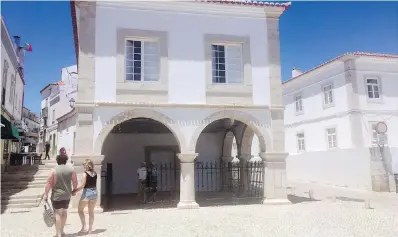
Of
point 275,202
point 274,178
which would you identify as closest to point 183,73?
point 274,178

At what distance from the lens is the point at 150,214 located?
9367 mm

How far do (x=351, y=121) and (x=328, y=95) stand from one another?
279cm

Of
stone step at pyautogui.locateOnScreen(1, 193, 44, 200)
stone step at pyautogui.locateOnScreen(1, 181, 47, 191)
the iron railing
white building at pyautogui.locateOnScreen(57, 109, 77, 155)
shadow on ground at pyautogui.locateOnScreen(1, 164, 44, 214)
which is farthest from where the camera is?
white building at pyautogui.locateOnScreen(57, 109, 77, 155)

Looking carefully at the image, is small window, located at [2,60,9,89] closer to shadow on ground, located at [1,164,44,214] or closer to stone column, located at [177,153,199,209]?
shadow on ground, located at [1,164,44,214]

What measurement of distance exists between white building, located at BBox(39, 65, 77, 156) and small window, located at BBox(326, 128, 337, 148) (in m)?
18.1

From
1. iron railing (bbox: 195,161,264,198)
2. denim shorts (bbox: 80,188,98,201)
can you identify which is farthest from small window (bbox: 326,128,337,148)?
denim shorts (bbox: 80,188,98,201)

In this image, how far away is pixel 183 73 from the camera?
35.4 feet

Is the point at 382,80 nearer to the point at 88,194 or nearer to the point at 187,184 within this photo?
the point at 187,184

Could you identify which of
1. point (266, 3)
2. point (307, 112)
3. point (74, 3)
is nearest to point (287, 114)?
point (307, 112)

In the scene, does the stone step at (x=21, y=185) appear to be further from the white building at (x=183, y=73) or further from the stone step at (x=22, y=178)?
the white building at (x=183, y=73)

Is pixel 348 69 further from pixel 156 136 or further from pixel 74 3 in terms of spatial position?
pixel 74 3

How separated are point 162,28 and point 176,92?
2224mm

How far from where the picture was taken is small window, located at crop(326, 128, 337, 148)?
65.1ft

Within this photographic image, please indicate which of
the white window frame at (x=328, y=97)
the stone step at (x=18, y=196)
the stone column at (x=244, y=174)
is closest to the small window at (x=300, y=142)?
the white window frame at (x=328, y=97)
